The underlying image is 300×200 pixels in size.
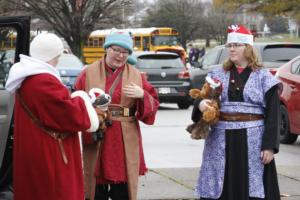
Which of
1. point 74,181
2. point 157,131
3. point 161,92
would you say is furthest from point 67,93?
point 161,92

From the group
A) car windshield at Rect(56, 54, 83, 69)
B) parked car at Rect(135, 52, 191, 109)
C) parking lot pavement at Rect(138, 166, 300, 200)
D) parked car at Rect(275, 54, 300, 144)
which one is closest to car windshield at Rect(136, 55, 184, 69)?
parked car at Rect(135, 52, 191, 109)

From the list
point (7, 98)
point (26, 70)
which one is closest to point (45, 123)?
point (26, 70)

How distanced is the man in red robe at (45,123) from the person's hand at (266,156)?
1478mm

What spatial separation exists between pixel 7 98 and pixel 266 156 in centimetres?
201

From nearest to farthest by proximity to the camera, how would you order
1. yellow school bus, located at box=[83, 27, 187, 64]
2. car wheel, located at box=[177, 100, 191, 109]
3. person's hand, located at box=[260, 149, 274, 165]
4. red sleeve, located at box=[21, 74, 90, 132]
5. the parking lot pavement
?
red sleeve, located at box=[21, 74, 90, 132] → person's hand, located at box=[260, 149, 274, 165] → the parking lot pavement → car wheel, located at box=[177, 100, 191, 109] → yellow school bus, located at box=[83, 27, 187, 64]

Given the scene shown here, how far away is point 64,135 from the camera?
4301 mm

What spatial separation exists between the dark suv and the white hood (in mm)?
790

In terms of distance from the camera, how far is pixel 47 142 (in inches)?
166

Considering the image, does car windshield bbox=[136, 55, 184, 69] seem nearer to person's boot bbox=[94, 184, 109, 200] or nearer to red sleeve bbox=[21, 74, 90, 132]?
person's boot bbox=[94, 184, 109, 200]

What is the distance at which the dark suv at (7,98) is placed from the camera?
4980 mm

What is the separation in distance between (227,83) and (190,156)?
183 inches

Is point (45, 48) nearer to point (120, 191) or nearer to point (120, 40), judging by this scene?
point (120, 40)

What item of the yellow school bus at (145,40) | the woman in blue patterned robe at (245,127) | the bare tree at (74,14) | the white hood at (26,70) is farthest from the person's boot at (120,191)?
the yellow school bus at (145,40)

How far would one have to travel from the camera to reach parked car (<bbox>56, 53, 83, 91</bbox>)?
696 inches
